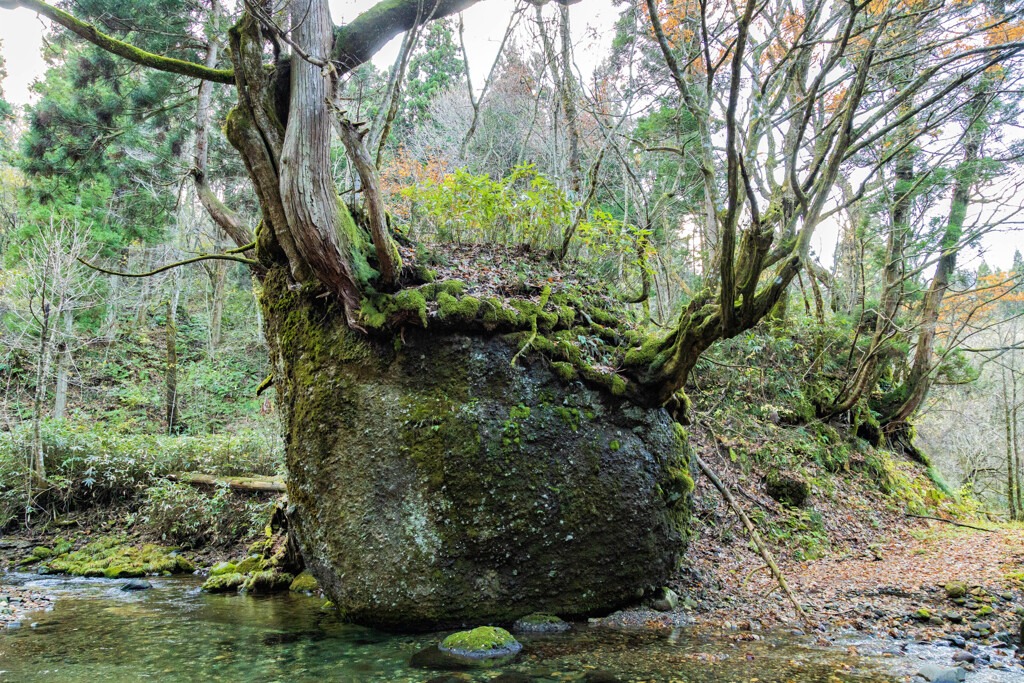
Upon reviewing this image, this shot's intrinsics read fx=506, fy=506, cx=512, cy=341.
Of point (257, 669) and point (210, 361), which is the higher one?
point (210, 361)

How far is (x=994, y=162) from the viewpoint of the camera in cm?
759

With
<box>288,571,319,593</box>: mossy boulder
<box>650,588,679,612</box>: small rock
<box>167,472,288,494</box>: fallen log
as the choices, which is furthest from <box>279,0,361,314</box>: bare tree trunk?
<box>167,472,288,494</box>: fallen log

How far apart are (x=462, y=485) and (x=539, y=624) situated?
1.35m

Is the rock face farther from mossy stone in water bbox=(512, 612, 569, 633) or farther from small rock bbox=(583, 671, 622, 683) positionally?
small rock bbox=(583, 671, 622, 683)

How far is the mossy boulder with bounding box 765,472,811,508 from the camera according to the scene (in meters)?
7.22

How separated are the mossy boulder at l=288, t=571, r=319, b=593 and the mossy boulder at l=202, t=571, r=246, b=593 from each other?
2.18 ft

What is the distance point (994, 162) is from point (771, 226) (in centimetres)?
631

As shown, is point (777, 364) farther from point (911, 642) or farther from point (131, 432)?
point (131, 432)

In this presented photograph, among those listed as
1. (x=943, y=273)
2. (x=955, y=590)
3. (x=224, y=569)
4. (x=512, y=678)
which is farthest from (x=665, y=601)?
(x=943, y=273)

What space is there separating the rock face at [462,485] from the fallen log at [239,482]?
11.7 ft

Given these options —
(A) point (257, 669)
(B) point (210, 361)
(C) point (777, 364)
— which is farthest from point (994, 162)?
(B) point (210, 361)

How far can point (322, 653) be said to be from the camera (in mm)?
3820

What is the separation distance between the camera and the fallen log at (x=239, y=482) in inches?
317

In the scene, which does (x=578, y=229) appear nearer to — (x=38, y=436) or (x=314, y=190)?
(x=314, y=190)
